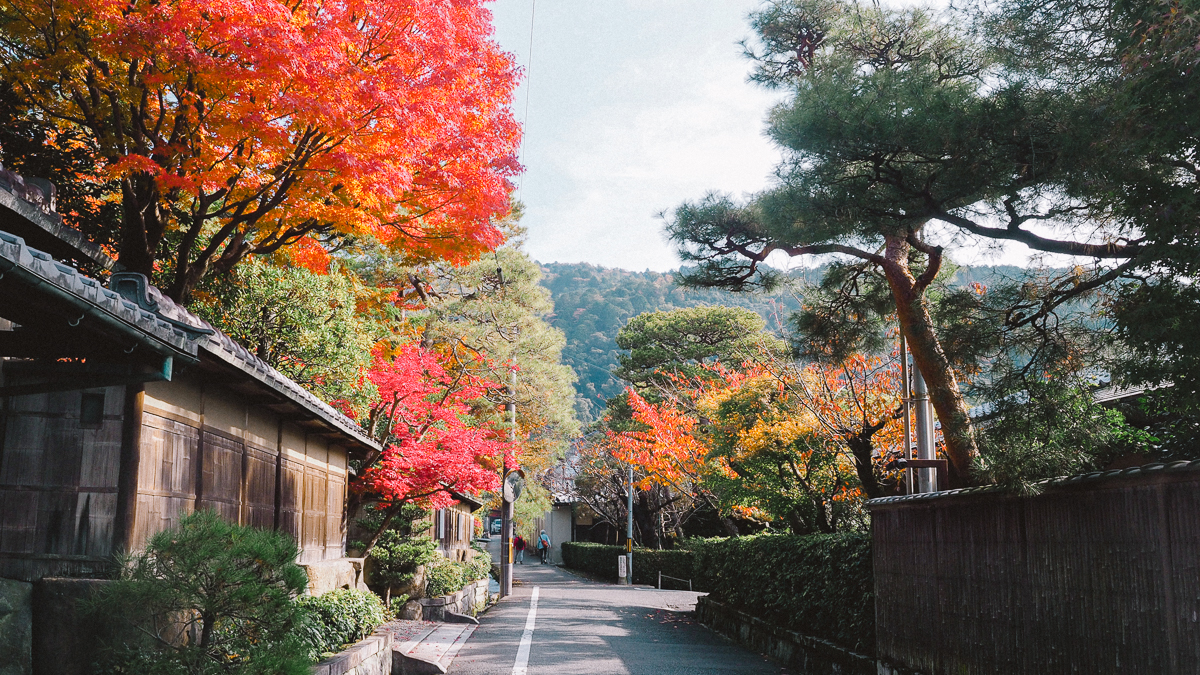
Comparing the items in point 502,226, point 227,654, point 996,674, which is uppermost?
point 502,226

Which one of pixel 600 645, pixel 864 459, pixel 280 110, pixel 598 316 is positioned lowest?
pixel 600 645

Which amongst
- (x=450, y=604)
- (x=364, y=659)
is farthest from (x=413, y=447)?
(x=364, y=659)

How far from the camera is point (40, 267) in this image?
16.5 ft

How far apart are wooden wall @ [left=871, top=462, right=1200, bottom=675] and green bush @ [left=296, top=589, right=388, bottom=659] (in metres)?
6.63

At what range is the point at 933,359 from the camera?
10938 mm

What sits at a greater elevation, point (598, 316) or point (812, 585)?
point (598, 316)

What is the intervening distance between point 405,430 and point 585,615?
22.7 feet

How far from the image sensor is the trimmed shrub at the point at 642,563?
3738 cm

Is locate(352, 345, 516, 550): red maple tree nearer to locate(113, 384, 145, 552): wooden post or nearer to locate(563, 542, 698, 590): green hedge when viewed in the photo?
locate(113, 384, 145, 552): wooden post

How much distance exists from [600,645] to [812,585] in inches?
156

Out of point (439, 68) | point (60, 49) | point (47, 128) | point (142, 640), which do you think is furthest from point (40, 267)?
point (47, 128)

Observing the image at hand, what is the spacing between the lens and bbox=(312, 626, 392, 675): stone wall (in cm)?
834

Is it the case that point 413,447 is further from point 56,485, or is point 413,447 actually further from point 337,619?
point 56,485

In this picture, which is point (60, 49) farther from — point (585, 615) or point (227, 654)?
point (585, 615)
